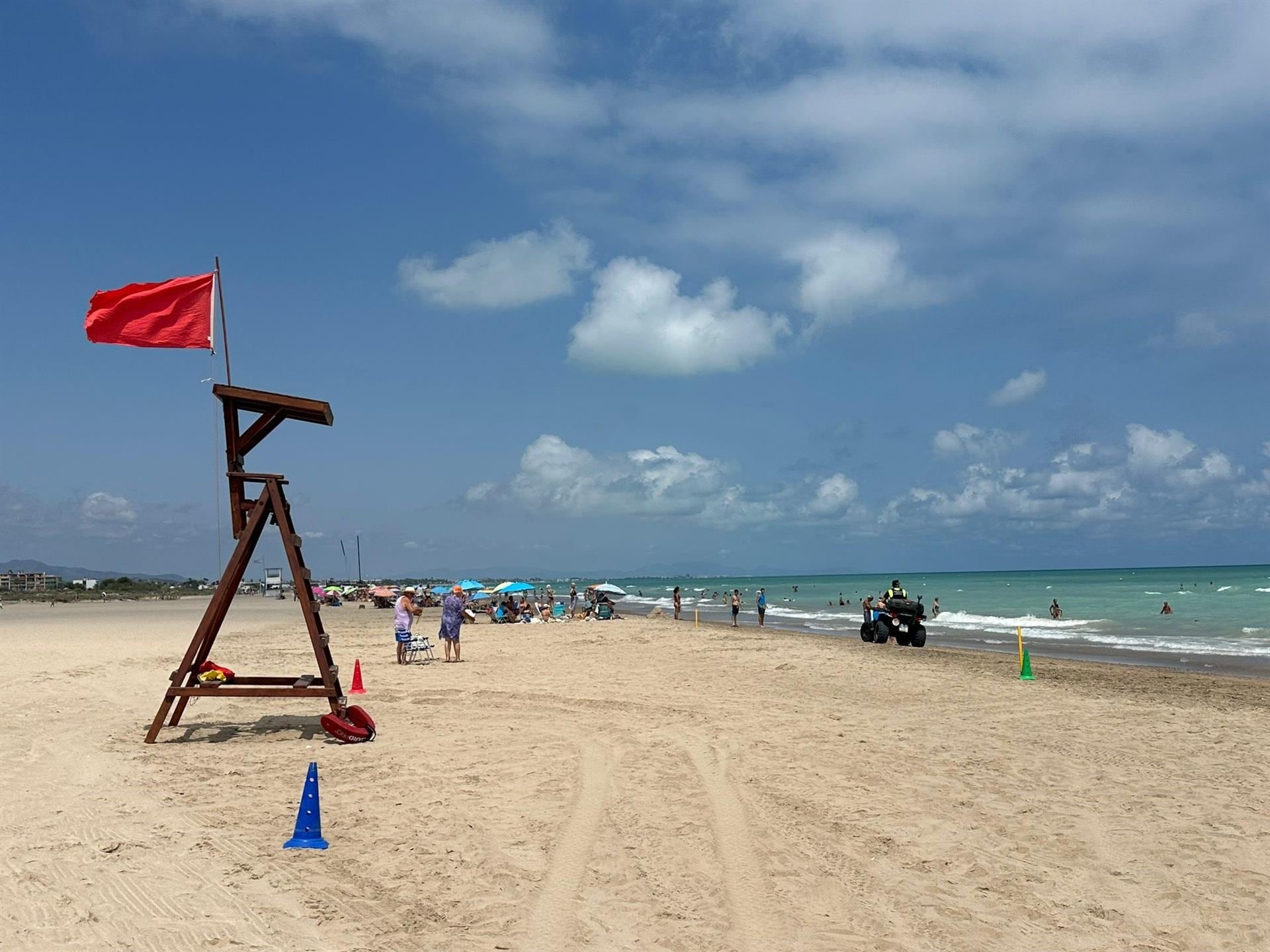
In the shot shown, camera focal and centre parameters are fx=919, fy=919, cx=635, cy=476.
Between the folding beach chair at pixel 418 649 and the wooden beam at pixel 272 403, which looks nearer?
the wooden beam at pixel 272 403

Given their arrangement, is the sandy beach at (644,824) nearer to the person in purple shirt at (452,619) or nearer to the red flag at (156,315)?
the red flag at (156,315)

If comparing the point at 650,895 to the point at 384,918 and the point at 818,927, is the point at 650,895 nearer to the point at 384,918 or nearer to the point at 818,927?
the point at 818,927

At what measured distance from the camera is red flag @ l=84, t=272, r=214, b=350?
375 inches

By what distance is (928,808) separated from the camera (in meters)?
7.14

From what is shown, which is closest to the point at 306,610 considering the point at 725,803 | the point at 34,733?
the point at 34,733

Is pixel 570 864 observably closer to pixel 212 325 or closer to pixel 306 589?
pixel 306 589

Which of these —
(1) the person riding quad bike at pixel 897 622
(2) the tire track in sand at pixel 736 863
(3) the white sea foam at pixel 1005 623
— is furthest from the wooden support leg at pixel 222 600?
(3) the white sea foam at pixel 1005 623

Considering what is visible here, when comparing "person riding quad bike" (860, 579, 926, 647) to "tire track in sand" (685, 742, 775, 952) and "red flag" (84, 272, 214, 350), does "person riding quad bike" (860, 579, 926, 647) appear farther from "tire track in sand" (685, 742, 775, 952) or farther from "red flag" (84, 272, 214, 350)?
"red flag" (84, 272, 214, 350)

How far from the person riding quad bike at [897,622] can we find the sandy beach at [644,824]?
11.3 metres

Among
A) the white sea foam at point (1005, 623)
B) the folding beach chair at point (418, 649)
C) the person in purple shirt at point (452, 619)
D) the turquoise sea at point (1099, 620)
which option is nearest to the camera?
the folding beach chair at point (418, 649)

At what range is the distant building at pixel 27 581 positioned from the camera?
10469 centimetres

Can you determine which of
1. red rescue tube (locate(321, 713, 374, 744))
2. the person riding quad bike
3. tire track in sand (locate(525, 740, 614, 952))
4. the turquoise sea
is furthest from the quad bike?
red rescue tube (locate(321, 713, 374, 744))

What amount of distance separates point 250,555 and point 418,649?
882 centimetres

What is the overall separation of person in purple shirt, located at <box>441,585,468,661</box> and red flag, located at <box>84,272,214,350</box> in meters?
9.59
